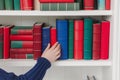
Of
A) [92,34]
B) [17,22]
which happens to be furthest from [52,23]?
[92,34]

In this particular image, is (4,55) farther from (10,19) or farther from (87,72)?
(87,72)

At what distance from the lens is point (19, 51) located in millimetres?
1561

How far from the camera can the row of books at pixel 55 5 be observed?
144 cm

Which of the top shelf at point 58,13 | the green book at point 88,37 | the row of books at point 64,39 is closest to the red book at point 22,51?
the row of books at point 64,39

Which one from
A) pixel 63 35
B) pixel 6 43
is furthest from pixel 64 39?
pixel 6 43

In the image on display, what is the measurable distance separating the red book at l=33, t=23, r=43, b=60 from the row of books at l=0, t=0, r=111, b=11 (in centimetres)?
12

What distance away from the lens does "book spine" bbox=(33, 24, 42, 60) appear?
4.92ft

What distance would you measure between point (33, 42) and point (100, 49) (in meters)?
0.41

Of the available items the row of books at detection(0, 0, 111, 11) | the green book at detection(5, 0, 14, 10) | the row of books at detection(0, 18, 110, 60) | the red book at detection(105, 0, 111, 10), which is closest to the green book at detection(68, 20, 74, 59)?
the row of books at detection(0, 18, 110, 60)

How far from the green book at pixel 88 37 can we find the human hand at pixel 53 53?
165mm

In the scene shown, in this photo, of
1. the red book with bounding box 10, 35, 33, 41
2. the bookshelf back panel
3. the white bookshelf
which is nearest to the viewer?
the white bookshelf

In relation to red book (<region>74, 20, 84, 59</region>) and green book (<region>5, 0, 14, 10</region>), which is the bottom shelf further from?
green book (<region>5, 0, 14, 10</region>)

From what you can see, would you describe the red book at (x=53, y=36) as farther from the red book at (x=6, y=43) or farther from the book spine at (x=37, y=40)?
the red book at (x=6, y=43)

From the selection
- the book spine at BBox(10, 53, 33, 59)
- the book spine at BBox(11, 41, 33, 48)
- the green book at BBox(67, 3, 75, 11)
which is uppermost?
the green book at BBox(67, 3, 75, 11)
